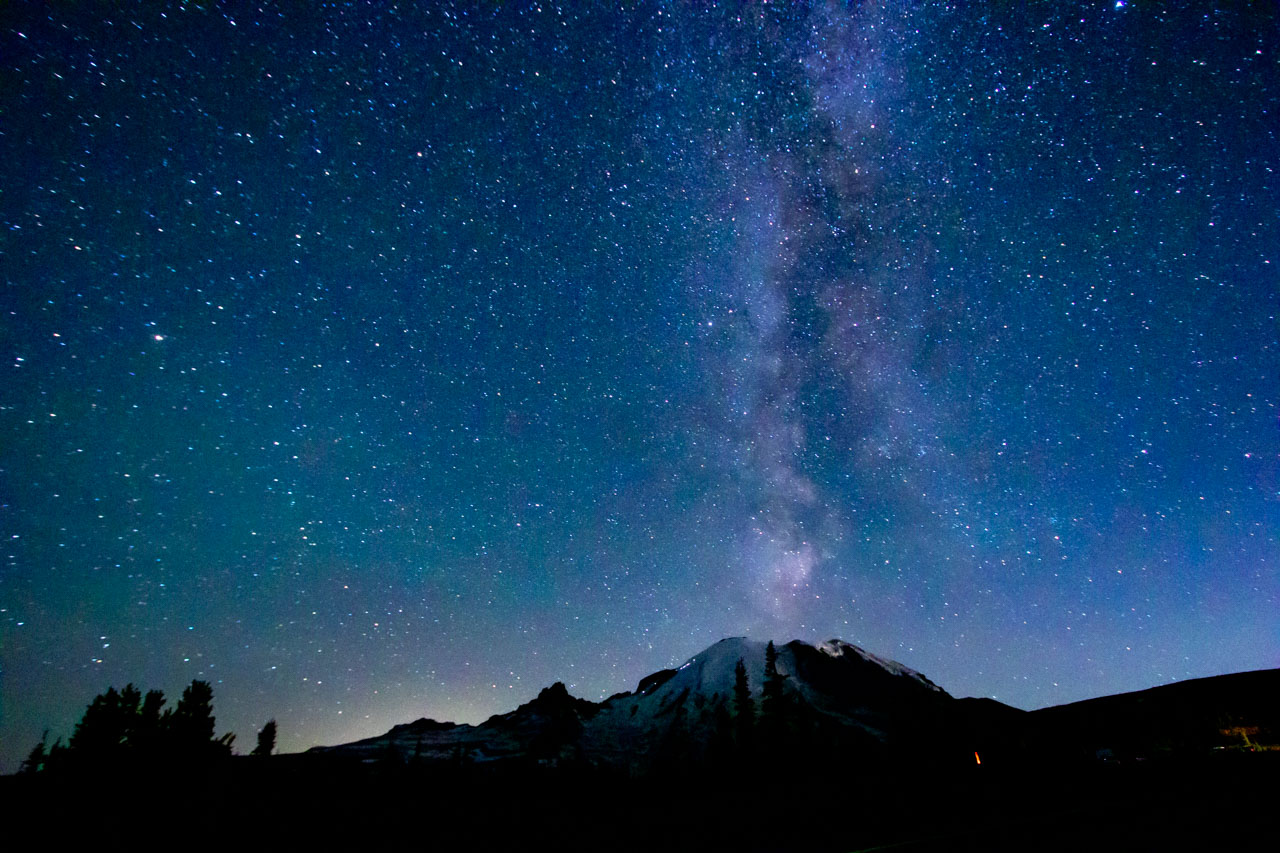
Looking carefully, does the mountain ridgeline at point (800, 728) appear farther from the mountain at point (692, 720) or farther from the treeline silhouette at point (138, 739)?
the treeline silhouette at point (138, 739)

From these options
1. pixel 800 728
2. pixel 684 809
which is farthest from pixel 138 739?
pixel 800 728

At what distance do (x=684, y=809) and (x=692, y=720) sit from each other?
141 meters

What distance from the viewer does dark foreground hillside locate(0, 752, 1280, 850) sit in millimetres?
10922

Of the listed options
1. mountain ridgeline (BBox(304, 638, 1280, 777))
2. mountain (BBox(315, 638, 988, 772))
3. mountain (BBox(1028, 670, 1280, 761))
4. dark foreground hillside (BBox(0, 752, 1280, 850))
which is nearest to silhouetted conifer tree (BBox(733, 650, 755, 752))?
mountain ridgeline (BBox(304, 638, 1280, 777))

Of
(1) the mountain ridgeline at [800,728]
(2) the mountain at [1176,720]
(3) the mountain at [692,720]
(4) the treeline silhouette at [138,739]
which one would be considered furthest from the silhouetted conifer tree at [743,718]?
(4) the treeline silhouette at [138,739]

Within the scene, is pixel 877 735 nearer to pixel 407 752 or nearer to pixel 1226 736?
pixel 1226 736

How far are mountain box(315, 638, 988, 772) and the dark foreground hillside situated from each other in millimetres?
55902

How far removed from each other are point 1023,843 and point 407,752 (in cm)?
16216

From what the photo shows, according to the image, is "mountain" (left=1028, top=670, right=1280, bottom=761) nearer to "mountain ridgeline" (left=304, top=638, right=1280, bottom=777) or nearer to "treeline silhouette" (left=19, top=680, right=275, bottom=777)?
"mountain ridgeline" (left=304, top=638, right=1280, bottom=777)

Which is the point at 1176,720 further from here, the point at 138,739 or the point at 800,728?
the point at 138,739

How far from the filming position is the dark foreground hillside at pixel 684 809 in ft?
35.8

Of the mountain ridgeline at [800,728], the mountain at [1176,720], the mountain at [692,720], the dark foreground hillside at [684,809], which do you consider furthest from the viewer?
the mountain at [692,720]

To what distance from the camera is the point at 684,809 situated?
34.6m

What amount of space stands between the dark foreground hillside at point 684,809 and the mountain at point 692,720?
55902 millimetres
